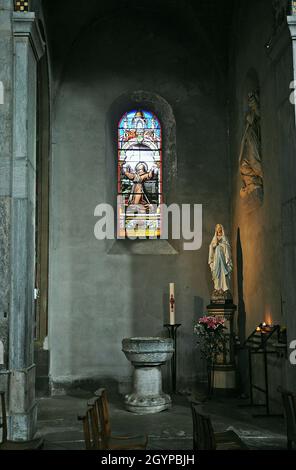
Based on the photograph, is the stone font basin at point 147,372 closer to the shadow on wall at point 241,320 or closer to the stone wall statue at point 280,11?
the shadow on wall at point 241,320

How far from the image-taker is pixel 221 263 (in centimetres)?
1045

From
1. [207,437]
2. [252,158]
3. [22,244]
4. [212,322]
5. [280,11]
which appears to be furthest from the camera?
[212,322]

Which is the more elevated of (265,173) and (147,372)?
(265,173)

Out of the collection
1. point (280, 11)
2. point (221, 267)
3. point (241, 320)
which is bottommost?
point (241, 320)

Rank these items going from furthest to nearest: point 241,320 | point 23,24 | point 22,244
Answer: point 241,320 → point 23,24 → point 22,244

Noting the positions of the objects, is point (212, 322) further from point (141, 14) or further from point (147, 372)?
point (141, 14)

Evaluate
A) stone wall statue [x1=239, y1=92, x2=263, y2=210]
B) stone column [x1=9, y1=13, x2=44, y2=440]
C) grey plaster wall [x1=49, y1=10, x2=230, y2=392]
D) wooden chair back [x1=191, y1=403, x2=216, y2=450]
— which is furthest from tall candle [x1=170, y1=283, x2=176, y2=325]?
wooden chair back [x1=191, y1=403, x2=216, y2=450]

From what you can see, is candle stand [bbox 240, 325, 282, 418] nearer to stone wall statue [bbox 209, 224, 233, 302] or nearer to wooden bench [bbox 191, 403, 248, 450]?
stone wall statue [bbox 209, 224, 233, 302]

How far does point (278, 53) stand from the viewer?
24.5 feet

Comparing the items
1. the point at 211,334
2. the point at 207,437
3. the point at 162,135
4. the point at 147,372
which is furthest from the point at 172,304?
the point at 207,437

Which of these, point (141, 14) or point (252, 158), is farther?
point (141, 14)

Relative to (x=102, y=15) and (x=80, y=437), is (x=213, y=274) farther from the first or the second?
(x=102, y=15)

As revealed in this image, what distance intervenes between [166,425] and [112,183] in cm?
528

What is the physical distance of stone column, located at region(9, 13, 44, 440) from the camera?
6.82 metres
